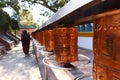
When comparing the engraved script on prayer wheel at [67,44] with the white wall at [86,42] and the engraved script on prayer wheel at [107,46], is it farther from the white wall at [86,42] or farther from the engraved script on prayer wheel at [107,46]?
the white wall at [86,42]

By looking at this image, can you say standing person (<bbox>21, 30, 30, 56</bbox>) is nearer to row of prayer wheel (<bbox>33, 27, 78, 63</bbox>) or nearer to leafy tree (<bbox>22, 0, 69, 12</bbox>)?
leafy tree (<bbox>22, 0, 69, 12</bbox>)

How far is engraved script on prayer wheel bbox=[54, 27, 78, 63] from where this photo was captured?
9.45 feet

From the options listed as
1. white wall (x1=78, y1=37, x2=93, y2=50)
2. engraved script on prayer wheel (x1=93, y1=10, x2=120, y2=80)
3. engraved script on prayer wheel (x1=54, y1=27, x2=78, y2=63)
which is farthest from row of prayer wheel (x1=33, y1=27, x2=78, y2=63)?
white wall (x1=78, y1=37, x2=93, y2=50)

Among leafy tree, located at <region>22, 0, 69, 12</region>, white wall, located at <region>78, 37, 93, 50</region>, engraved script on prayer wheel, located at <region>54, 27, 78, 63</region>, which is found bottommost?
white wall, located at <region>78, 37, 93, 50</region>

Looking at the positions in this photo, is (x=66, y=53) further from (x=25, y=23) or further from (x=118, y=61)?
(x=25, y=23)

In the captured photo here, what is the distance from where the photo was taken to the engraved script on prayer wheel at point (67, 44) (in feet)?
9.45

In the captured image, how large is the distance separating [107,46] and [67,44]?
1.44m

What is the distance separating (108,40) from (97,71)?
292 millimetres

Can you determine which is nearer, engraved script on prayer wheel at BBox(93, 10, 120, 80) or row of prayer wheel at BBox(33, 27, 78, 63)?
engraved script on prayer wheel at BBox(93, 10, 120, 80)

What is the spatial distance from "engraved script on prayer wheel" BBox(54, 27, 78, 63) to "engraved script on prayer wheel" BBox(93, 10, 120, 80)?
1.19m

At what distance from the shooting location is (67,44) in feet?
9.55

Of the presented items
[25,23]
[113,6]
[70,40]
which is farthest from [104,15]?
[25,23]

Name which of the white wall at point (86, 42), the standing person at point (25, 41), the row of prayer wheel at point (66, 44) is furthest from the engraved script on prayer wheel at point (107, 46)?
the standing person at point (25, 41)

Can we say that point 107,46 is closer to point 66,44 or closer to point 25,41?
point 66,44
